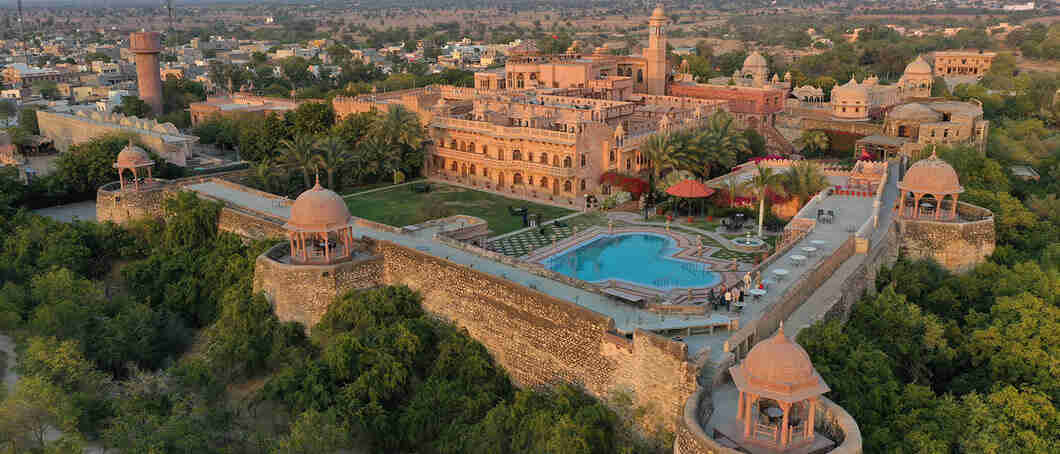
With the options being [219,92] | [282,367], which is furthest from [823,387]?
[219,92]

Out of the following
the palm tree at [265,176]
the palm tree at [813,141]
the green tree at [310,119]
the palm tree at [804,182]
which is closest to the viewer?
the palm tree at [804,182]

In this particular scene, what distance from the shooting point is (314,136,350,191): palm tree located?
39594 mm

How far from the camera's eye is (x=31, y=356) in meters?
21.6

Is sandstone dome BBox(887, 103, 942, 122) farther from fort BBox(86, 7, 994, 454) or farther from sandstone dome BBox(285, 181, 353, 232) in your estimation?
sandstone dome BBox(285, 181, 353, 232)

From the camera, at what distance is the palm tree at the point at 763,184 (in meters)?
32.1

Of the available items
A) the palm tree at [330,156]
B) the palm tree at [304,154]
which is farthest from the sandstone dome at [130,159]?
the palm tree at [330,156]

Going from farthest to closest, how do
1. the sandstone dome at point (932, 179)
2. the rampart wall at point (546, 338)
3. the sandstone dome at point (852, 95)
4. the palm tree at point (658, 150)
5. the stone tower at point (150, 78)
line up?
the stone tower at point (150, 78) < the sandstone dome at point (852, 95) < the palm tree at point (658, 150) < the sandstone dome at point (932, 179) < the rampart wall at point (546, 338)

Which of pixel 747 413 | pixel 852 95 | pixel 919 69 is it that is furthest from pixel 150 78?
pixel 747 413

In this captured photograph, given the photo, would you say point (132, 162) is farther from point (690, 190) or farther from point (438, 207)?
point (690, 190)

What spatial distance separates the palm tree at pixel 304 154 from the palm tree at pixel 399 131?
4.32m

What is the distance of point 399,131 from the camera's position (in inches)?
1711

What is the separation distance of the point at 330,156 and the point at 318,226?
619 inches

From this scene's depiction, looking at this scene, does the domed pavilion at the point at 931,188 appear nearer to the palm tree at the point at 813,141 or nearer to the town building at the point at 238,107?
the palm tree at the point at 813,141

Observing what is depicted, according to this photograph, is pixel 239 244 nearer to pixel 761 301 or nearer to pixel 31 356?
pixel 31 356
